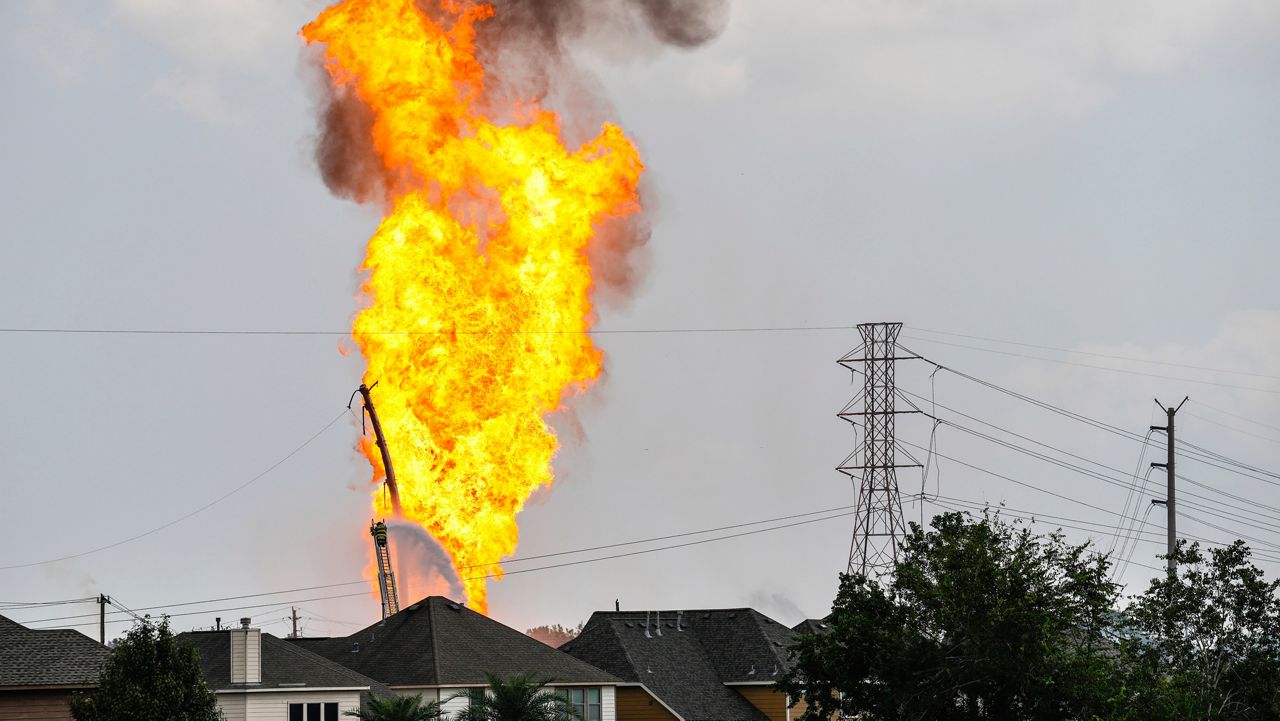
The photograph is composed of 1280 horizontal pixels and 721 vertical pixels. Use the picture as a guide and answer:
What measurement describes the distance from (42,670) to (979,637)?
91.9 ft

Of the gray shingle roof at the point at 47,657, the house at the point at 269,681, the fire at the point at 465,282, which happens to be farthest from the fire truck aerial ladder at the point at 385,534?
the gray shingle roof at the point at 47,657

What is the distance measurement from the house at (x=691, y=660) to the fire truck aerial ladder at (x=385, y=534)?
11.3m

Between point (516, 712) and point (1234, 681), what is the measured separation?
22.9 meters

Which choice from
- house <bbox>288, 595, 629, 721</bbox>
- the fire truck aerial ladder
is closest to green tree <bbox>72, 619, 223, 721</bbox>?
house <bbox>288, 595, 629, 721</bbox>

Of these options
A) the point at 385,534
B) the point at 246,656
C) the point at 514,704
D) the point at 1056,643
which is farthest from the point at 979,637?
the point at 385,534

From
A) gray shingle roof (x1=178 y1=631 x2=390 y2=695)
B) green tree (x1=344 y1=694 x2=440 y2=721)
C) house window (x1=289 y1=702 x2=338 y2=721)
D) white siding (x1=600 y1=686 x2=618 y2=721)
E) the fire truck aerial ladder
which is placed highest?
the fire truck aerial ladder

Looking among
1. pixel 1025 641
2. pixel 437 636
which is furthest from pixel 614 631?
pixel 1025 641

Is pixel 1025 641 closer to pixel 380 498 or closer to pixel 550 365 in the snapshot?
pixel 550 365

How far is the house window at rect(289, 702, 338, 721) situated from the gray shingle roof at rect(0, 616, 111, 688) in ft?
28.1

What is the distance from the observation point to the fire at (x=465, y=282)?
81812mm

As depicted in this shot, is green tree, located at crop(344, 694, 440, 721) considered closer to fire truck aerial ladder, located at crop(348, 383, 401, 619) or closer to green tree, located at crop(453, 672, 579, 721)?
green tree, located at crop(453, 672, 579, 721)

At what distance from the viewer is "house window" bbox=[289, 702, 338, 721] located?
60.5m

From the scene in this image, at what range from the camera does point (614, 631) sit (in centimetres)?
8019

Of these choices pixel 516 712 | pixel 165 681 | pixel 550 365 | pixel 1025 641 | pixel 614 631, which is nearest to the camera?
pixel 165 681
